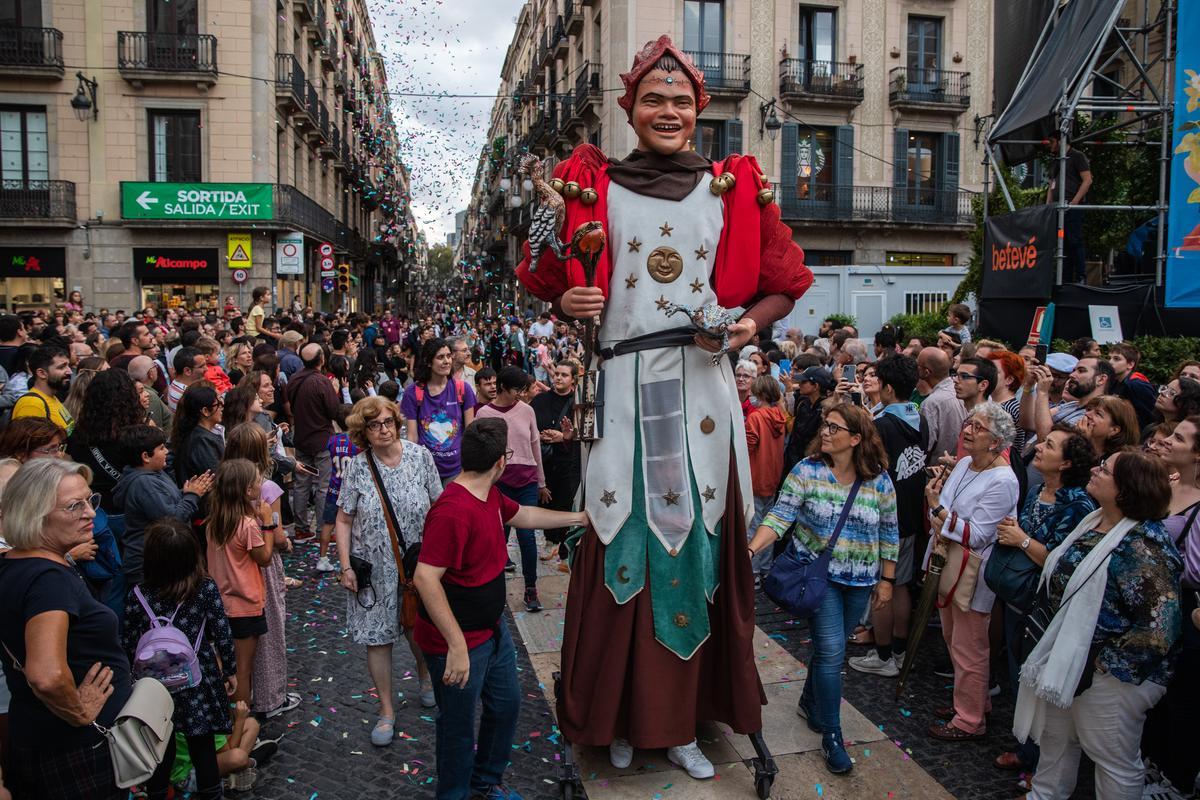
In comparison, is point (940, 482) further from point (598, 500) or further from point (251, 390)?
point (251, 390)

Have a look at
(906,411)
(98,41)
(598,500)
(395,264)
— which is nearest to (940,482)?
(906,411)

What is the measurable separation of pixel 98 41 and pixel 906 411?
21929 mm

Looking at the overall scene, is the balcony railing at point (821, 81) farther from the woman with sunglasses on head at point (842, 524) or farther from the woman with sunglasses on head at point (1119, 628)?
the woman with sunglasses on head at point (1119, 628)

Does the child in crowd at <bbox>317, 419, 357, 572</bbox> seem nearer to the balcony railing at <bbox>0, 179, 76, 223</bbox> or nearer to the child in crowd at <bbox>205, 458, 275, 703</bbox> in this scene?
the child in crowd at <bbox>205, 458, 275, 703</bbox>

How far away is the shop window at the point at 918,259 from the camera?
25.5 metres

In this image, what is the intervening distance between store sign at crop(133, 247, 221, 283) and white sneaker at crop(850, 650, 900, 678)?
20.5 metres

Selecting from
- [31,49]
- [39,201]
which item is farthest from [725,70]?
[39,201]

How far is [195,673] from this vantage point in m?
3.44

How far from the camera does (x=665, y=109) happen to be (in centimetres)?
378

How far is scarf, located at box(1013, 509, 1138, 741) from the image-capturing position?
331cm

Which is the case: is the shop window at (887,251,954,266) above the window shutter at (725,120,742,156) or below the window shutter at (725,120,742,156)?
below

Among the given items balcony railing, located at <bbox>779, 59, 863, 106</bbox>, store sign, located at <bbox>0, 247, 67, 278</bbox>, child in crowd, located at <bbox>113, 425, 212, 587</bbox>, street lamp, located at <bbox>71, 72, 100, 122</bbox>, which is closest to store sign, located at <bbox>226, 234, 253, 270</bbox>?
store sign, located at <bbox>0, 247, 67, 278</bbox>

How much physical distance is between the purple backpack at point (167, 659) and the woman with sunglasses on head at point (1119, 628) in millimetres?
3309

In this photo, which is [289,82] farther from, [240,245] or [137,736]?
[137,736]
